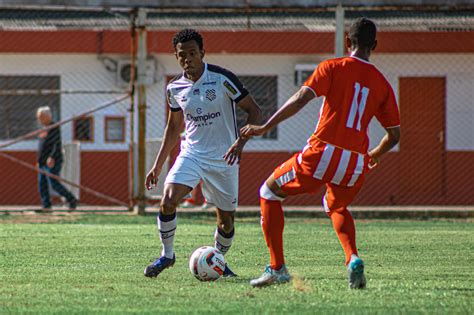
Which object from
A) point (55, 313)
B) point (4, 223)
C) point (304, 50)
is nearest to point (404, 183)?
point (304, 50)

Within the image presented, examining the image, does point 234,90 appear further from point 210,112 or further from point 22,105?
point 22,105

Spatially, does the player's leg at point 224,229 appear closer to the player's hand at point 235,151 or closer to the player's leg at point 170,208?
the player's leg at point 170,208

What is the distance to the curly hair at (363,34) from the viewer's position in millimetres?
8086

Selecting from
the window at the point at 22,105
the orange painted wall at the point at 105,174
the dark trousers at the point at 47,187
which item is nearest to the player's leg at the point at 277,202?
the dark trousers at the point at 47,187

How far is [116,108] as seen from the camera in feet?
79.6

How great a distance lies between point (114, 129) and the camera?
24.4 m

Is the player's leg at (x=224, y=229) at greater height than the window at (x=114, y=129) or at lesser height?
greater

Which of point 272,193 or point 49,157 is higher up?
point 272,193

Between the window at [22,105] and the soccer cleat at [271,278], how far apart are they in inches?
658

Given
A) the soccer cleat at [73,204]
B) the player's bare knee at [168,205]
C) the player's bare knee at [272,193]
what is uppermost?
the player's bare knee at [272,193]

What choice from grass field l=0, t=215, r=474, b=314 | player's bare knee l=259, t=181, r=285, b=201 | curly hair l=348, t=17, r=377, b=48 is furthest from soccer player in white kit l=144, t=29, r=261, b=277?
curly hair l=348, t=17, r=377, b=48

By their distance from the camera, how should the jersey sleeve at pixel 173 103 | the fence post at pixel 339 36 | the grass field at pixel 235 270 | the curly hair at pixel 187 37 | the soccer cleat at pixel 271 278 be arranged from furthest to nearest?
the fence post at pixel 339 36, the jersey sleeve at pixel 173 103, the curly hair at pixel 187 37, the soccer cleat at pixel 271 278, the grass field at pixel 235 270

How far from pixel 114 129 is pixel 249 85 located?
3173 mm

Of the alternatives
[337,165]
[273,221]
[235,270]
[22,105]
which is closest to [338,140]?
[337,165]
